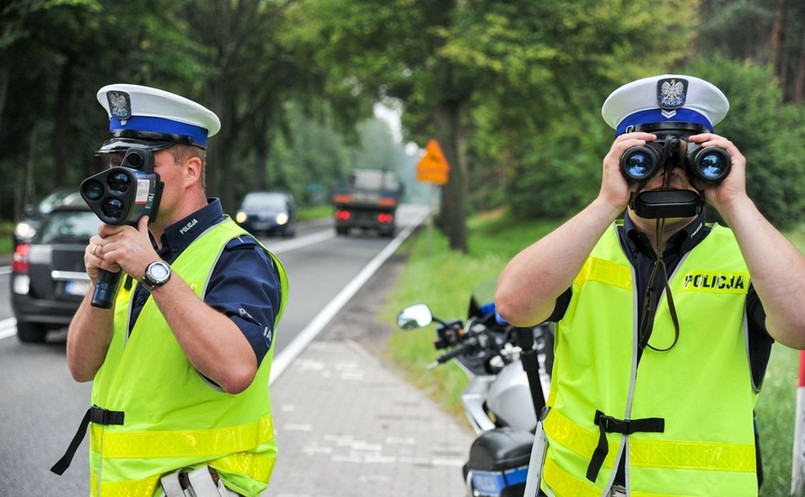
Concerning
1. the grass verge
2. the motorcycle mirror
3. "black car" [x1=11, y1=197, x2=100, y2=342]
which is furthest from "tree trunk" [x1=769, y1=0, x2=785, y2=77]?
the motorcycle mirror

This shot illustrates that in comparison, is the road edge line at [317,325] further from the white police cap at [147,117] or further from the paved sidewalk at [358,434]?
the white police cap at [147,117]

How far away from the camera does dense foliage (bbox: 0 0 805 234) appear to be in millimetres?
19047

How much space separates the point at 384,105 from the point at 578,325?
3273 cm

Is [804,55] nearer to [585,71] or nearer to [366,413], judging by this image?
[585,71]

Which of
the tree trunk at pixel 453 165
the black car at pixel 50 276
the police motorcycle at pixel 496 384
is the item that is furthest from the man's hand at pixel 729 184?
the tree trunk at pixel 453 165

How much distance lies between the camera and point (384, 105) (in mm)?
34562

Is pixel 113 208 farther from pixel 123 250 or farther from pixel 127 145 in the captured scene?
pixel 127 145

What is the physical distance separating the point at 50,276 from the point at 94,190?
746cm

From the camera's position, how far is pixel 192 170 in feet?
7.91

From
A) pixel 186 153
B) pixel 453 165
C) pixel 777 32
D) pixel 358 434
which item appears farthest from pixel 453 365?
pixel 777 32

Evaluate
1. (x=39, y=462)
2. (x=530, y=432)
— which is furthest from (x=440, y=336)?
(x=39, y=462)

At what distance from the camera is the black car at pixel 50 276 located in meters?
8.89

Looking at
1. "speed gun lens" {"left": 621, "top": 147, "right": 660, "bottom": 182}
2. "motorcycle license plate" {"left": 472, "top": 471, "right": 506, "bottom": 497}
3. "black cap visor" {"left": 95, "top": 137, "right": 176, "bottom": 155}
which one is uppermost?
"speed gun lens" {"left": 621, "top": 147, "right": 660, "bottom": 182}

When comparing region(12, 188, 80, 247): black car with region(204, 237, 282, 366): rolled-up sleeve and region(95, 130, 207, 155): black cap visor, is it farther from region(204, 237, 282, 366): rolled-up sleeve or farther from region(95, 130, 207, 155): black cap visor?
region(204, 237, 282, 366): rolled-up sleeve
